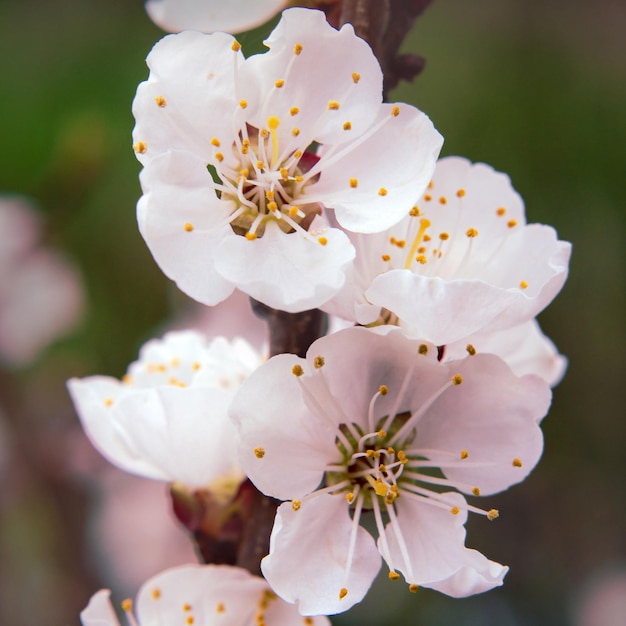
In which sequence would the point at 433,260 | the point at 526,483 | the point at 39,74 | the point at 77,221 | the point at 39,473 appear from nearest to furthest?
1. the point at 433,260
2. the point at 39,473
3. the point at 526,483
4. the point at 77,221
5. the point at 39,74

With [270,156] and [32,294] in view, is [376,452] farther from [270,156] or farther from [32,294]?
[32,294]

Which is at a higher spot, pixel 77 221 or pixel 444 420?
pixel 444 420

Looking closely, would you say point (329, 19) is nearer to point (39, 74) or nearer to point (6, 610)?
point (6, 610)

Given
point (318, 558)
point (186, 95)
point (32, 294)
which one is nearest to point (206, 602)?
point (318, 558)

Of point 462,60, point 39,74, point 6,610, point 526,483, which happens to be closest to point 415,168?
point 526,483

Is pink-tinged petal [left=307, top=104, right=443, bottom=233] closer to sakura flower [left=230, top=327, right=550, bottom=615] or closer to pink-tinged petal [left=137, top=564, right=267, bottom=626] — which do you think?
sakura flower [left=230, top=327, right=550, bottom=615]

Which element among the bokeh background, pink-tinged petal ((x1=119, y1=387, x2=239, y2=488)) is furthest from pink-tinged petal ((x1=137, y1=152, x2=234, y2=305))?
the bokeh background

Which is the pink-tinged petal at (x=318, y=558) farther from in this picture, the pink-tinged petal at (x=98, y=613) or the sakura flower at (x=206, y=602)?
the pink-tinged petal at (x=98, y=613)
